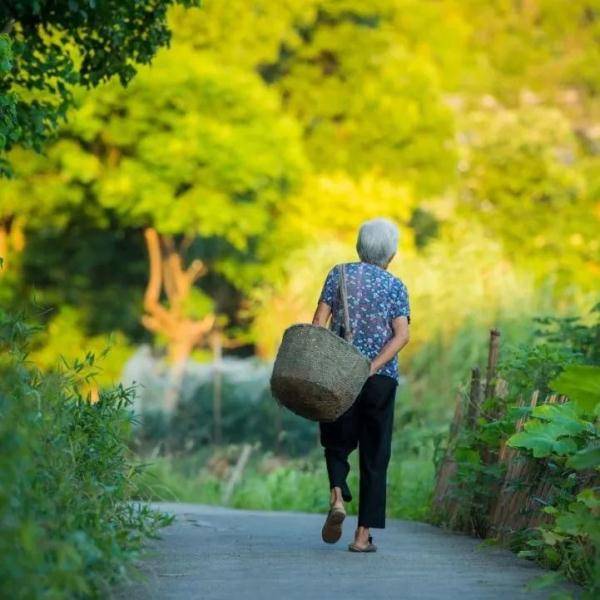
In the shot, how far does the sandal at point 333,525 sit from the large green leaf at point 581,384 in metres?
1.39

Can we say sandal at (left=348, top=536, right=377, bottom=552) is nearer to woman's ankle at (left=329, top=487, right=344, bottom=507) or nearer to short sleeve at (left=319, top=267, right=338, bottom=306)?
woman's ankle at (left=329, top=487, right=344, bottom=507)

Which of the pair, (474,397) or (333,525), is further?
(474,397)

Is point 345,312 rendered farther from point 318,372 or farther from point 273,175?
point 273,175

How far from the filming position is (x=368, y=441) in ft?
29.9

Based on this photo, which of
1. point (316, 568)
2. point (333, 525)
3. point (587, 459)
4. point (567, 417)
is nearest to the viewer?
point (587, 459)

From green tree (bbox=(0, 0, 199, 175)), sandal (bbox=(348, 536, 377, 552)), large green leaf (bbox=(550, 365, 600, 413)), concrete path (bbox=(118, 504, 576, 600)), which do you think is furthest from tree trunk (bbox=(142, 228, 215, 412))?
large green leaf (bbox=(550, 365, 600, 413))

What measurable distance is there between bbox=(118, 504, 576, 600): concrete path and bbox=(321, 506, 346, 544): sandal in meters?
0.06

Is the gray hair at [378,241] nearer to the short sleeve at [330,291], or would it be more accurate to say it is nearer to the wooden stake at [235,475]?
the short sleeve at [330,291]

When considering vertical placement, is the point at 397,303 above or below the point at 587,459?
above

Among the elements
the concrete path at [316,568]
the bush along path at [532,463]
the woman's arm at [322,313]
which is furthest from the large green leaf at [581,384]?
the woman's arm at [322,313]

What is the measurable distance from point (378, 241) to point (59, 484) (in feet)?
9.12

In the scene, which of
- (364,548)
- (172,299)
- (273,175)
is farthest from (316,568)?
(172,299)

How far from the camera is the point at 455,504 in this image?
11086 millimetres

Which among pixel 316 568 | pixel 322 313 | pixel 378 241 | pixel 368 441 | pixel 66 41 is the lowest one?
pixel 316 568
